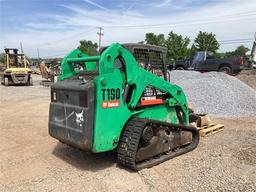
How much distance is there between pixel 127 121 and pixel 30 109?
22.9 feet

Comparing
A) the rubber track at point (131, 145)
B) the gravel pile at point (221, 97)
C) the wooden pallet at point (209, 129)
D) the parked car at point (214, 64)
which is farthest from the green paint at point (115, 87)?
the parked car at point (214, 64)

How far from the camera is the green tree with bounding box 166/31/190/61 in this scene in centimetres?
4800

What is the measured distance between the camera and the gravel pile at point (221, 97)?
9.70 meters

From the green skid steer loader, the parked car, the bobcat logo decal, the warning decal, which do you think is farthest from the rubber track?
the parked car

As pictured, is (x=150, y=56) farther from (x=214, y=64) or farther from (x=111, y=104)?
(x=214, y=64)

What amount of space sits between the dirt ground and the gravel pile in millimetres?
2842

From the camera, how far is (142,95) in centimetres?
514

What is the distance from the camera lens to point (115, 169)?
15.8 feet

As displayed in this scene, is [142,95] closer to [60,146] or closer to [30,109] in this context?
[60,146]

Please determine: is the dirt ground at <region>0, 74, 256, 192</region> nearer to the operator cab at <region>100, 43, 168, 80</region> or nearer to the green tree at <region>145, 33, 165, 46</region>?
the operator cab at <region>100, 43, 168, 80</region>

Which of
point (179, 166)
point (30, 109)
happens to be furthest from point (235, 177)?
point (30, 109)

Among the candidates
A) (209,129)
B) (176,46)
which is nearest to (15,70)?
(209,129)

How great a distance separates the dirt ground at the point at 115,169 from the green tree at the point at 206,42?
44.3m


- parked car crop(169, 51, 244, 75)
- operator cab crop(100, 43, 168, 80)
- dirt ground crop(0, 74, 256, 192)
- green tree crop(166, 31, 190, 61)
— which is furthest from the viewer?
green tree crop(166, 31, 190, 61)
